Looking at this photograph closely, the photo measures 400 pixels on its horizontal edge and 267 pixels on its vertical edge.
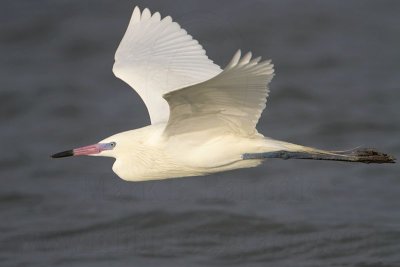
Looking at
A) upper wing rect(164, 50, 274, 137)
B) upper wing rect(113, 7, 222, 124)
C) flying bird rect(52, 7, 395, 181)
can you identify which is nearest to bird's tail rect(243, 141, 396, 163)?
flying bird rect(52, 7, 395, 181)

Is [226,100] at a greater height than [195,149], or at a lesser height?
greater

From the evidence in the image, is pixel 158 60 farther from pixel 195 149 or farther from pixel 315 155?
pixel 315 155

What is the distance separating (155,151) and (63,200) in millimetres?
4698

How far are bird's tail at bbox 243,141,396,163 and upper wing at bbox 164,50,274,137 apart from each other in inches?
9.4

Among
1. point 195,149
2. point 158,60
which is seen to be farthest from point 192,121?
point 158,60

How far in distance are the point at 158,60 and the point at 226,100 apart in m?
2.01

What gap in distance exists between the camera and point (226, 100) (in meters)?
8.00

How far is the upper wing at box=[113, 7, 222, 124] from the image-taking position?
31.4ft

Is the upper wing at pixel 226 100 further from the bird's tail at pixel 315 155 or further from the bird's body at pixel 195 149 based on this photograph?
the bird's tail at pixel 315 155

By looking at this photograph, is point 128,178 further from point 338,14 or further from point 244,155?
point 338,14

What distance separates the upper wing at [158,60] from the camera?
9.57m

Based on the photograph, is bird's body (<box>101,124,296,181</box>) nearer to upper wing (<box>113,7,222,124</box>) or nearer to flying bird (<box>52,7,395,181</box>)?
flying bird (<box>52,7,395,181</box>)

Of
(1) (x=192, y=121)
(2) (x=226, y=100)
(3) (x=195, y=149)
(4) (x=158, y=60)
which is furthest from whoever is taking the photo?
(4) (x=158, y=60)

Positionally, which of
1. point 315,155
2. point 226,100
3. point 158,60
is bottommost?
point 315,155
